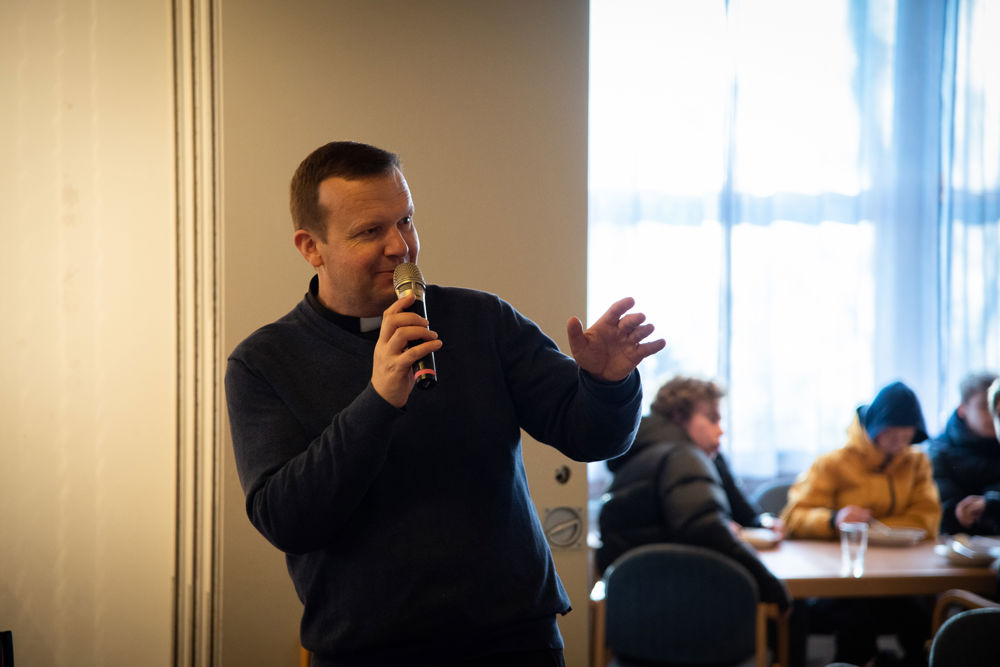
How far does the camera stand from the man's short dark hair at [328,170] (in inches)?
53.4

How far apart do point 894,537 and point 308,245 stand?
2706 millimetres

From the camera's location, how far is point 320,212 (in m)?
1.37

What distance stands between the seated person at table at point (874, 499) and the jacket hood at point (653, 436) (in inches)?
28.6

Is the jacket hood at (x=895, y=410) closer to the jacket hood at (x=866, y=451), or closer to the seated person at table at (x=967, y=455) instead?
the jacket hood at (x=866, y=451)

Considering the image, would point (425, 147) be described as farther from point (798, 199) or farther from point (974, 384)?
point (974, 384)

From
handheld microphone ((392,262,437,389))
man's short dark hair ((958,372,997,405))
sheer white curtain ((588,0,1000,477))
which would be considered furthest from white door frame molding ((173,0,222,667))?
man's short dark hair ((958,372,997,405))

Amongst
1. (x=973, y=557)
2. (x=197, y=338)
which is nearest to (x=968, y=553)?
(x=973, y=557)

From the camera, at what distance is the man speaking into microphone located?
3.91ft

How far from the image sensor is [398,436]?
1.31 metres

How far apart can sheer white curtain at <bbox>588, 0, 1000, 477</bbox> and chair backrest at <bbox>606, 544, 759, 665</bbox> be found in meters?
1.65

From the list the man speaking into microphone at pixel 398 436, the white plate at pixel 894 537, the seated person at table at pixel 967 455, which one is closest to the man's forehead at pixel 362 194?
the man speaking into microphone at pixel 398 436

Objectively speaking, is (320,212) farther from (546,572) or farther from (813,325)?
(813,325)

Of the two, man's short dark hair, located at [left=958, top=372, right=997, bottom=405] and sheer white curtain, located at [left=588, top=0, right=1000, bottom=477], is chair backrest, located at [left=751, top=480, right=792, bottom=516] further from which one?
man's short dark hair, located at [left=958, top=372, right=997, bottom=405]

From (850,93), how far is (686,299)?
4.54 feet
